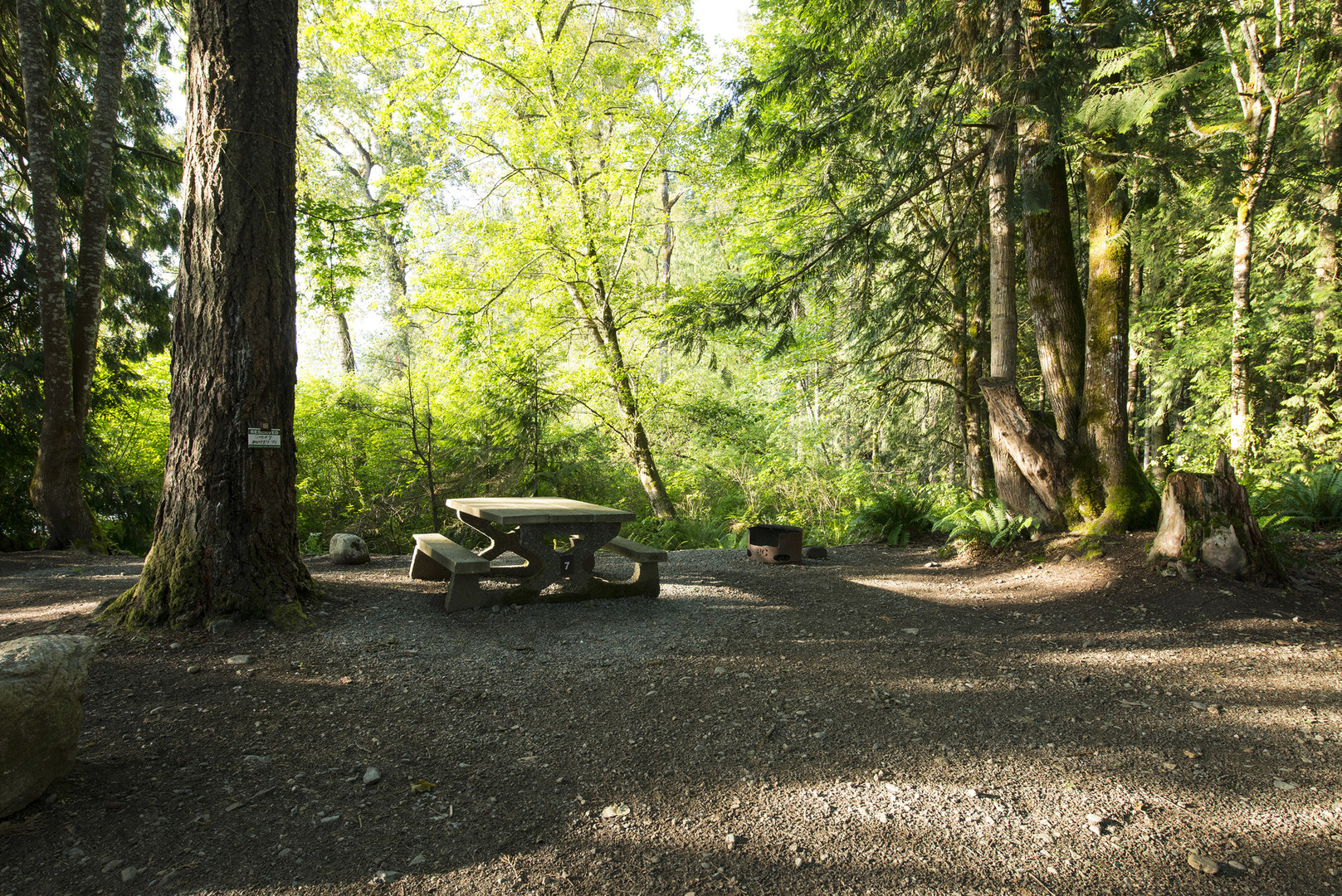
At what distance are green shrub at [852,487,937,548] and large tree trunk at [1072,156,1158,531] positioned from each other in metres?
2.31

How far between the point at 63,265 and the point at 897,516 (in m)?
10.3

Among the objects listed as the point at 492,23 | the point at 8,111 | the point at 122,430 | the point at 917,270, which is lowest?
the point at 122,430

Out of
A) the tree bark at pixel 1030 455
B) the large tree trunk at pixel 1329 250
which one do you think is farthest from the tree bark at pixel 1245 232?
the tree bark at pixel 1030 455

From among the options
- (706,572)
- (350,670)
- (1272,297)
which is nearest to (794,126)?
(706,572)

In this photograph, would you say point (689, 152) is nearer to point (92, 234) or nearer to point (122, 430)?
point (92, 234)

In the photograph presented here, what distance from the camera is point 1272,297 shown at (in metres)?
10.2

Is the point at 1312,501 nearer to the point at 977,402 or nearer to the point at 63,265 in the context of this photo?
the point at 977,402

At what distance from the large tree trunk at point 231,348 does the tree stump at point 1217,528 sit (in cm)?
604

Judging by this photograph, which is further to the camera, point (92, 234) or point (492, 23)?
point (492, 23)

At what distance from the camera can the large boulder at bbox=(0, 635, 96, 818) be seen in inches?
81.7

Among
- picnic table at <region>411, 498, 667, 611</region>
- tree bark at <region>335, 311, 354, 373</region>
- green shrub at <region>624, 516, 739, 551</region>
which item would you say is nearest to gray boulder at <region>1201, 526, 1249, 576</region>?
picnic table at <region>411, 498, 667, 611</region>

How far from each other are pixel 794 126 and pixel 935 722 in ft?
17.5

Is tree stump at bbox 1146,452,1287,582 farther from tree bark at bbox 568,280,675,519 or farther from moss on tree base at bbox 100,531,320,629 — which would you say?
tree bark at bbox 568,280,675,519

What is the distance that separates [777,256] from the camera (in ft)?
21.0
